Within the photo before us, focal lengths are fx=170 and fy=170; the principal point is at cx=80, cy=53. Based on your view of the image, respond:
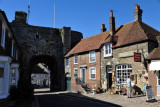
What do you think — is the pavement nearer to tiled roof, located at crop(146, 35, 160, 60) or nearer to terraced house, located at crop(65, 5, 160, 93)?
terraced house, located at crop(65, 5, 160, 93)

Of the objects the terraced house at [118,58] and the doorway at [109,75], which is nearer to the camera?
the terraced house at [118,58]

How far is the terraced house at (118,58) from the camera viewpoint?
54.5 ft

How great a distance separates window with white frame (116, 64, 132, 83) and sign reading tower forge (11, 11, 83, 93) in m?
14.3

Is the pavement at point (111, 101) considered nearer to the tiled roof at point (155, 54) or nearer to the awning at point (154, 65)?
the awning at point (154, 65)

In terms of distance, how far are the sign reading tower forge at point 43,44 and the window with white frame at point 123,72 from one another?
561 inches

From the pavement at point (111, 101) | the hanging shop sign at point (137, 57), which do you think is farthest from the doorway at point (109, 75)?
the hanging shop sign at point (137, 57)

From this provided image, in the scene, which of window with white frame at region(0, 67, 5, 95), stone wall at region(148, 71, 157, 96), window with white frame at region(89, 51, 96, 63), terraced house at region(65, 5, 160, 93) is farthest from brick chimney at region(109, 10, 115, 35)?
window with white frame at region(0, 67, 5, 95)

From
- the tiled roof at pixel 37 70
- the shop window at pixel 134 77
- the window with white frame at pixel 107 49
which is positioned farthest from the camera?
the tiled roof at pixel 37 70

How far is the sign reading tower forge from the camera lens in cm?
2986

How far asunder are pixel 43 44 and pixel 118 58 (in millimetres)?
16447

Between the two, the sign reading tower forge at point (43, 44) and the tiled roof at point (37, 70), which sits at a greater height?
the sign reading tower forge at point (43, 44)

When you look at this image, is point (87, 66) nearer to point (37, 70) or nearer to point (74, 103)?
point (74, 103)

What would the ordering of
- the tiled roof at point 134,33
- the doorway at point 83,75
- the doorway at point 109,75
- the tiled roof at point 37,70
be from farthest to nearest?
the tiled roof at point 37,70 < the doorway at point 83,75 < the doorway at point 109,75 < the tiled roof at point 134,33

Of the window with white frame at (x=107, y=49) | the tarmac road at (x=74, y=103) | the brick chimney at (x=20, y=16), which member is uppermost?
the brick chimney at (x=20, y=16)
